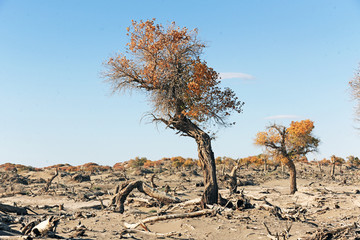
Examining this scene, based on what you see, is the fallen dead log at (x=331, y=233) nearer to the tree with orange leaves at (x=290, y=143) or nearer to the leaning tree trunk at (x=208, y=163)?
the leaning tree trunk at (x=208, y=163)

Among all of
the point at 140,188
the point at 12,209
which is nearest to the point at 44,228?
the point at 12,209

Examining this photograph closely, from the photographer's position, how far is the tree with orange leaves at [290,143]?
2759cm

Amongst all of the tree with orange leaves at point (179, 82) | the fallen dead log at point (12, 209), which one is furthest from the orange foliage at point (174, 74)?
the fallen dead log at point (12, 209)

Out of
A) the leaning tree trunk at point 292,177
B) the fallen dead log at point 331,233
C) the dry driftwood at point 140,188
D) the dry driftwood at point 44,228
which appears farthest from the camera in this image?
the leaning tree trunk at point 292,177

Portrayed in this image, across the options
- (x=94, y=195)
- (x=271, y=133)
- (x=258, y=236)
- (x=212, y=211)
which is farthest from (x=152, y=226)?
(x=271, y=133)

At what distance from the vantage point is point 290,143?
2920 centimetres

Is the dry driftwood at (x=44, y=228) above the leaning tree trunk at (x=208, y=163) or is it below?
below

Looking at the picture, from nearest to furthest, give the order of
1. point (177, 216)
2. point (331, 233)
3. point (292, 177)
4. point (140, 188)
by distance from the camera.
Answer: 1. point (331, 233)
2. point (177, 216)
3. point (140, 188)
4. point (292, 177)

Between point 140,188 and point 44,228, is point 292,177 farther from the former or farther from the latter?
point 44,228

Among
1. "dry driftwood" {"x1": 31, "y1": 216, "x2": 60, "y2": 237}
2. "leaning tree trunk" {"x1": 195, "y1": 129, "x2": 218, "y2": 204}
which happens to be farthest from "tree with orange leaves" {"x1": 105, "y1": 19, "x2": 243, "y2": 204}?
"dry driftwood" {"x1": 31, "y1": 216, "x2": 60, "y2": 237}

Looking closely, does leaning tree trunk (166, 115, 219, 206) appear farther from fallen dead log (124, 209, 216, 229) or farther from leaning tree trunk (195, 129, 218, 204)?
fallen dead log (124, 209, 216, 229)

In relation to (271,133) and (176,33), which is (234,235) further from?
(271,133)

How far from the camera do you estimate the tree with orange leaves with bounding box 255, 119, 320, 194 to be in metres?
27.6

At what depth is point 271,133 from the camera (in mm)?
28203
